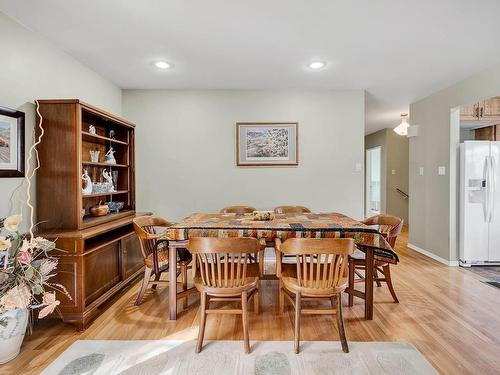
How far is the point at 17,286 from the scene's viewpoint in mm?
1932

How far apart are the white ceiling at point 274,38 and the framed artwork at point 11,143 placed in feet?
2.66

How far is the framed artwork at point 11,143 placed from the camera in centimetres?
234

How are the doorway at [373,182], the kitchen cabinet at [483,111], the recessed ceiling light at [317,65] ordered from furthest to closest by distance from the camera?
1. the doorway at [373,182]
2. the kitchen cabinet at [483,111]
3. the recessed ceiling light at [317,65]

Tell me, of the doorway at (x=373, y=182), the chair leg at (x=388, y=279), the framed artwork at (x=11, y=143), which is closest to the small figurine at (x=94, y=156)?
the framed artwork at (x=11, y=143)

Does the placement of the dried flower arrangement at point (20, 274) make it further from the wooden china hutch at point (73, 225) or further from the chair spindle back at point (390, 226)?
the chair spindle back at point (390, 226)

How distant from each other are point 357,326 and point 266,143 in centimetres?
268

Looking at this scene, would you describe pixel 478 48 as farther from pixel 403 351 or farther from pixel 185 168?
pixel 185 168

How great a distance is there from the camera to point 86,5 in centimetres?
223

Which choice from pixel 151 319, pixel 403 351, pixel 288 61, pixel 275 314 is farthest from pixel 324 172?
pixel 151 319

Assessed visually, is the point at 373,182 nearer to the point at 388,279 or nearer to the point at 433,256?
the point at 433,256

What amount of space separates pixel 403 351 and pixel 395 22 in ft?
8.38

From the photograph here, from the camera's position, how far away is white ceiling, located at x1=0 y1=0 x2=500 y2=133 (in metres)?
2.26

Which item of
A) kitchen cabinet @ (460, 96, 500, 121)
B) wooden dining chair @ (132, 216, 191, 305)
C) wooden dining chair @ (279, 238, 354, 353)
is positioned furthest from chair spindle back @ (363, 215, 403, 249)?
kitchen cabinet @ (460, 96, 500, 121)

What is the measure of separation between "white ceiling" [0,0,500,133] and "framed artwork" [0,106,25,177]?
81 cm
